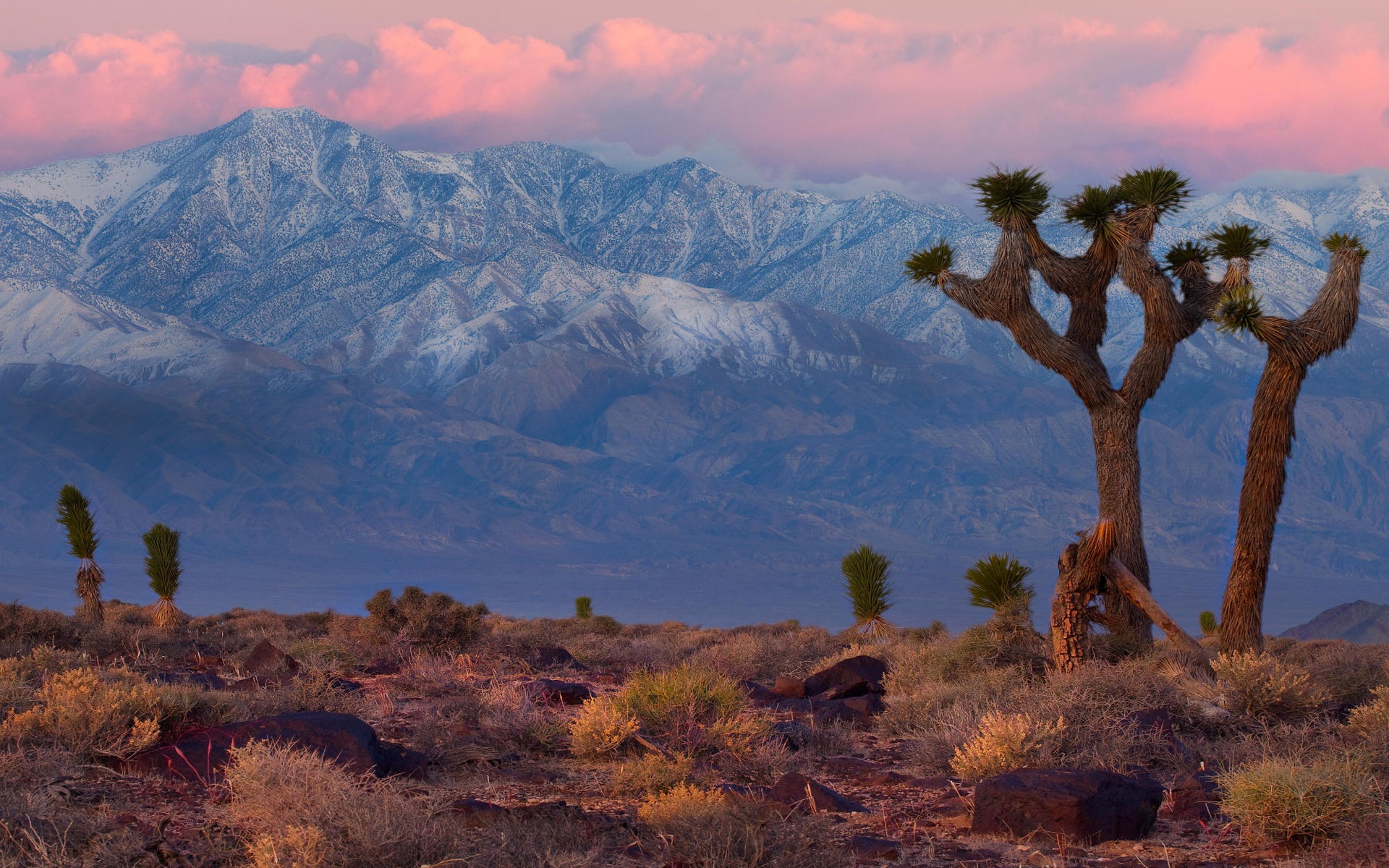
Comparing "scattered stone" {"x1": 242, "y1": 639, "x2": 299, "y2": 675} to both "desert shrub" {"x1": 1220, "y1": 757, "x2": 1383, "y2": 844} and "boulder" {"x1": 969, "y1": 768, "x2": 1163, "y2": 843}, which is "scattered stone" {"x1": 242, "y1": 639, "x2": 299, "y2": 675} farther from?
"desert shrub" {"x1": 1220, "y1": 757, "x2": 1383, "y2": 844}

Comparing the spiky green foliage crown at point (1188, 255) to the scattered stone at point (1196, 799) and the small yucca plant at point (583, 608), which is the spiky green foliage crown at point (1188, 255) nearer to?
the scattered stone at point (1196, 799)

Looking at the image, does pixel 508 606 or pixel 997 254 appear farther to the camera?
pixel 508 606

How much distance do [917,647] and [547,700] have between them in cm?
728

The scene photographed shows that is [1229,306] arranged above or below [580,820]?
above

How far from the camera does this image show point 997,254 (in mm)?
18828

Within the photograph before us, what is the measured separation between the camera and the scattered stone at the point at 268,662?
50.5ft

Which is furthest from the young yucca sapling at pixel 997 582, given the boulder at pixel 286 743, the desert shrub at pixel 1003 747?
the boulder at pixel 286 743

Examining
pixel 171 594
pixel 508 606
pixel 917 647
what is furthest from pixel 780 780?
pixel 508 606

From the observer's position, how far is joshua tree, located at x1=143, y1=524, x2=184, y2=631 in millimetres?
29469

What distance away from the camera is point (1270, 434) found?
16.4m

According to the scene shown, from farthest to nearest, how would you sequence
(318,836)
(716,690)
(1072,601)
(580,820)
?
1. (1072,601)
2. (716,690)
3. (580,820)
4. (318,836)

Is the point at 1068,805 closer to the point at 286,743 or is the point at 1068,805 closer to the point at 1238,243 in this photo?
the point at 286,743

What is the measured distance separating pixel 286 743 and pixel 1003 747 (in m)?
5.56

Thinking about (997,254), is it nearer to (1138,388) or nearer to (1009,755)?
(1138,388)
